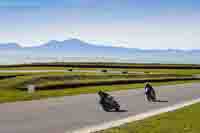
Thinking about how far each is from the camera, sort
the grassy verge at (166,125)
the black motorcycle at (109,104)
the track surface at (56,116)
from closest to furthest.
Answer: the grassy verge at (166,125) → the track surface at (56,116) → the black motorcycle at (109,104)

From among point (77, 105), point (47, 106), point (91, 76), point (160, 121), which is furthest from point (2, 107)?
point (91, 76)

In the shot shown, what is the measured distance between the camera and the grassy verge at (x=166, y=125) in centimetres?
1551

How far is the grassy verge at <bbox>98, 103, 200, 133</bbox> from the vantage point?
15509 mm

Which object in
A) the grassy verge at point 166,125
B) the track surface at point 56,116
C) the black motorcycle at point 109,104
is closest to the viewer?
the grassy verge at point 166,125

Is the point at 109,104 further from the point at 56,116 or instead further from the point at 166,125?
the point at 166,125

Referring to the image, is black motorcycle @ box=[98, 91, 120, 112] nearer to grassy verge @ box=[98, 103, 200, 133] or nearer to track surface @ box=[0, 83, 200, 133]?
track surface @ box=[0, 83, 200, 133]

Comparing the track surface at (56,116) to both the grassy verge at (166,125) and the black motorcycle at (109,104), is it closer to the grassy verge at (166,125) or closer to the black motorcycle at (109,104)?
the black motorcycle at (109,104)

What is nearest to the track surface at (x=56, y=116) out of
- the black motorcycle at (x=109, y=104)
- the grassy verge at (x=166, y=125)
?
the black motorcycle at (x=109, y=104)

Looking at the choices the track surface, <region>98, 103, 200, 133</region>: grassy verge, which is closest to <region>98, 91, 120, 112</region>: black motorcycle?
the track surface

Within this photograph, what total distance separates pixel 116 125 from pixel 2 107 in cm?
802

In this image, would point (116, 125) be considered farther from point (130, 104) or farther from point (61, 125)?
point (130, 104)

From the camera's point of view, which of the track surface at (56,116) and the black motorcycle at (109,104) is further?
the black motorcycle at (109,104)

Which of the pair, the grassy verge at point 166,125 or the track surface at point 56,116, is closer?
the grassy verge at point 166,125

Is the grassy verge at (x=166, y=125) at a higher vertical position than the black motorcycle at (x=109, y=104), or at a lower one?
lower
